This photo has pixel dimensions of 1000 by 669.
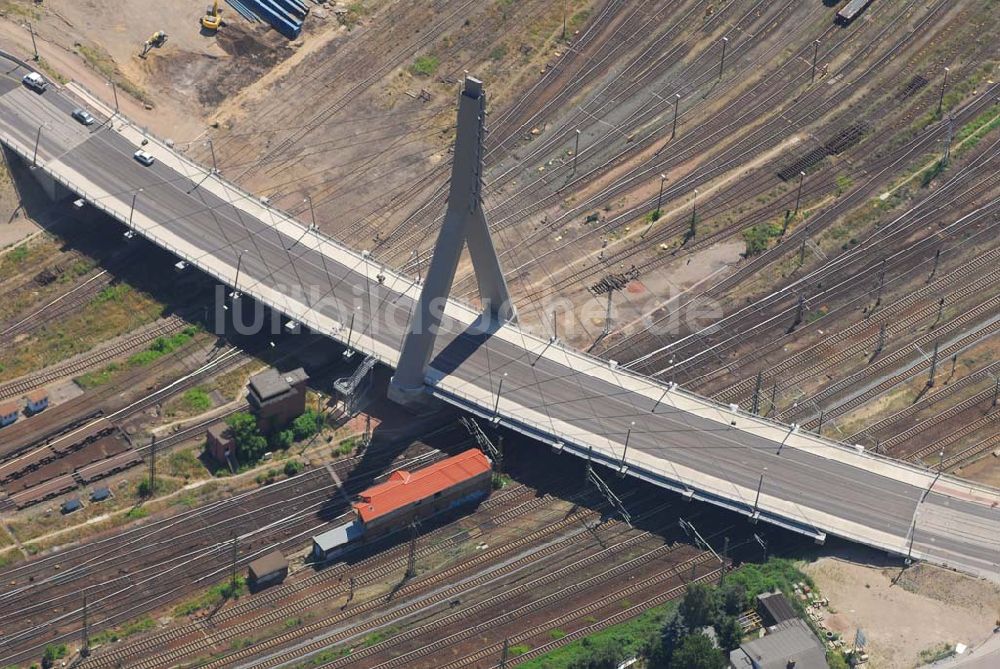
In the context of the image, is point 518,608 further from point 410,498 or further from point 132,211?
point 132,211

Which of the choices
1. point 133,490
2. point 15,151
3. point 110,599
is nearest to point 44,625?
point 110,599

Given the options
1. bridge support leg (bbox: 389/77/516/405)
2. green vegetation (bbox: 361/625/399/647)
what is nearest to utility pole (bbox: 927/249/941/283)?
bridge support leg (bbox: 389/77/516/405)

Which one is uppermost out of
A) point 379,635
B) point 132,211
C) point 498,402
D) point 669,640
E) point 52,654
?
point 132,211

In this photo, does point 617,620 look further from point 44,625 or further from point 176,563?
point 44,625

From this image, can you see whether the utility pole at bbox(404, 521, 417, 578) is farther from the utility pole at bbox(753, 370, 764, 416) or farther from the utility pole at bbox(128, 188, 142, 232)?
the utility pole at bbox(128, 188, 142, 232)

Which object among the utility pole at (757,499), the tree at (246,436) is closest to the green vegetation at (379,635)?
the tree at (246,436)

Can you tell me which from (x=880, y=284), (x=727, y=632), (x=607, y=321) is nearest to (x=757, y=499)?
(x=727, y=632)

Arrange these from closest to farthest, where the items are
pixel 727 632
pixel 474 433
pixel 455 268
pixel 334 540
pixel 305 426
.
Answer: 1. pixel 727 632
2. pixel 334 540
3. pixel 455 268
4. pixel 305 426
5. pixel 474 433

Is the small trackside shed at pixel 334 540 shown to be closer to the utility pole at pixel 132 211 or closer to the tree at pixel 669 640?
the tree at pixel 669 640
